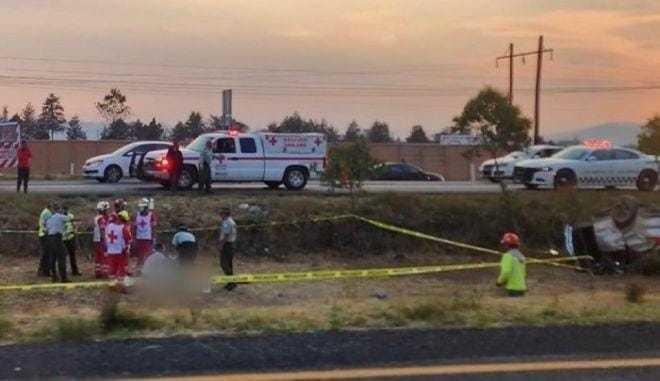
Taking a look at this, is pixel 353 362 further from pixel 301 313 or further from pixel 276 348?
pixel 301 313

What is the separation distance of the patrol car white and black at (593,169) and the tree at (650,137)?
12148 millimetres

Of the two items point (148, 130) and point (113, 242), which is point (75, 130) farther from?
point (113, 242)

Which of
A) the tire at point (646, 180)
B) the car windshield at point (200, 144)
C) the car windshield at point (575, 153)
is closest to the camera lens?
the car windshield at point (200, 144)

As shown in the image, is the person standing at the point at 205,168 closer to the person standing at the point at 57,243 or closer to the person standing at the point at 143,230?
the person standing at the point at 143,230

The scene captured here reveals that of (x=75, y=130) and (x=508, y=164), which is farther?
(x=75, y=130)

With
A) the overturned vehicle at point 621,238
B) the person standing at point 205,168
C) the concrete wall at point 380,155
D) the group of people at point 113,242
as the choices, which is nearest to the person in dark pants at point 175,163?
the person standing at point 205,168

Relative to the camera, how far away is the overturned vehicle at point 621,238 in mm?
22391

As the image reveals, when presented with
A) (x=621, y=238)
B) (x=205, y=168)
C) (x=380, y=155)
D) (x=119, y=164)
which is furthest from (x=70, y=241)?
(x=380, y=155)

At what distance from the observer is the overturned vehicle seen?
22.4 meters

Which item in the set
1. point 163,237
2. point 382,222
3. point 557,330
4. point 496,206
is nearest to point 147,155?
point 163,237

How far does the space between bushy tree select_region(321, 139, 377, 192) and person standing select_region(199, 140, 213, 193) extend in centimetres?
366

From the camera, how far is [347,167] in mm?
28172

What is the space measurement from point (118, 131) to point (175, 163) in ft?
201

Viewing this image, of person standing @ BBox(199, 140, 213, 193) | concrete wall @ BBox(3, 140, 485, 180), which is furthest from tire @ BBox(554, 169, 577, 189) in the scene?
concrete wall @ BBox(3, 140, 485, 180)
